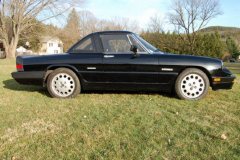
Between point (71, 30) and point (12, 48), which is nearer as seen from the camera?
point (12, 48)

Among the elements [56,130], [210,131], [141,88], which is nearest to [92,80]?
[141,88]

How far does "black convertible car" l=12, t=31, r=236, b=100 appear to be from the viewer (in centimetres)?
376

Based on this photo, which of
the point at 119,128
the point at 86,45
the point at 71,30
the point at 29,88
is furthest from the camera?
the point at 71,30

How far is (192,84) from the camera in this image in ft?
12.5

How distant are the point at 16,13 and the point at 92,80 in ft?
87.4

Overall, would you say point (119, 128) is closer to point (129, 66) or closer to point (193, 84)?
point (129, 66)

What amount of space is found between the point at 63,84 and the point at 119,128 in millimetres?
2090

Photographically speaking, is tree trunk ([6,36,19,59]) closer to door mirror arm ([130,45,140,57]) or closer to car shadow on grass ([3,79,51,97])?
car shadow on grass ([3,79,51,97])

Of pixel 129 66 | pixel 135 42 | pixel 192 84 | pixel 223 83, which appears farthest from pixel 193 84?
pixel 135 42

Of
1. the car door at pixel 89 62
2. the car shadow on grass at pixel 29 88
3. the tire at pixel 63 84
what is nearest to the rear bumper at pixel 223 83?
the car door at pixel 89 62

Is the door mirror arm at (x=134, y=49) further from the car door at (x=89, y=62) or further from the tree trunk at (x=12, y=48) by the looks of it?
the tree trunk at (x=12, y=48)

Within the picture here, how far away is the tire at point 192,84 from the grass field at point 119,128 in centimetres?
21

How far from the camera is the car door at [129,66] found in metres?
3.76

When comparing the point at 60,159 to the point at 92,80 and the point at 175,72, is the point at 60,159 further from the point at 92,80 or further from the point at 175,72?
the point at 175,72
